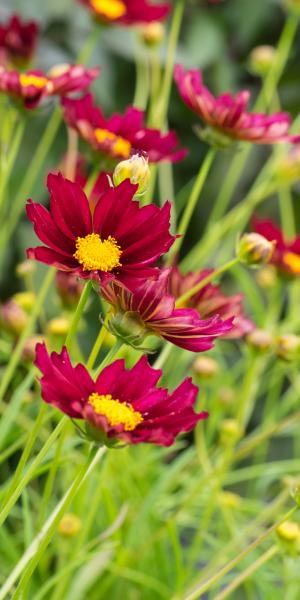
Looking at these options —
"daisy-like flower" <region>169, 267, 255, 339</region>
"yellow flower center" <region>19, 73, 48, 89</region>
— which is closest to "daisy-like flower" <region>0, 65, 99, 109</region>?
"yellow flower center" <region>19, 73, 48, 89</region>

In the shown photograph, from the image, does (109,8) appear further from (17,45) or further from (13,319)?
(13,319)

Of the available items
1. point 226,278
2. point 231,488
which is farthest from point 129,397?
point 226,278

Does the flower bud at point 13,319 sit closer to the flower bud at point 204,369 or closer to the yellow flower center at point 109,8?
the flower bud at point 204,369

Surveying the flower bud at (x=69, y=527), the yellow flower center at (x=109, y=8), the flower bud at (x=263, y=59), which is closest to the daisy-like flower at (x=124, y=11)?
the yellow flower center at (x=109, y=8)

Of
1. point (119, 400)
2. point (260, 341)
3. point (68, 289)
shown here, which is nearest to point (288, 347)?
point (260, 341)

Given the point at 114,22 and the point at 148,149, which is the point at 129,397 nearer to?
the point at 148,149

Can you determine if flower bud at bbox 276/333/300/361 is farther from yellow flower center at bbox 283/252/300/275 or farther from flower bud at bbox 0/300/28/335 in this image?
flower bud at bbox 0/300/28/335
